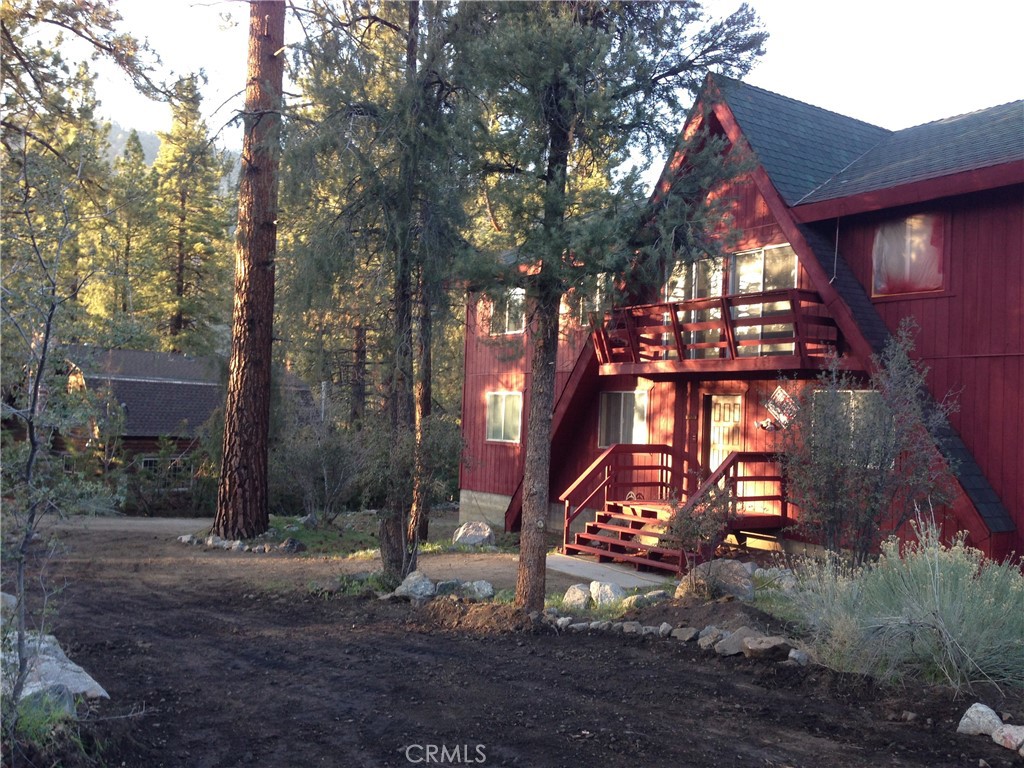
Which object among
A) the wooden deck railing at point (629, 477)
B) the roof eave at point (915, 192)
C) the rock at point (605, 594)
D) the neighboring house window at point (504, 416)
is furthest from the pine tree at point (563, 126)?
the neighboring house window at point (504, 416)

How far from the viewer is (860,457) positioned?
9.62 m

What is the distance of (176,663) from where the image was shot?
273 inches

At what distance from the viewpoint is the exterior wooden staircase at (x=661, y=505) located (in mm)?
11117

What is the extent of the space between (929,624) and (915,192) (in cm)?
721

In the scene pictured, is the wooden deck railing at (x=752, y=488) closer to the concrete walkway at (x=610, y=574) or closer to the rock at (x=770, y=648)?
the concrete walkway at (x=610, y=574)

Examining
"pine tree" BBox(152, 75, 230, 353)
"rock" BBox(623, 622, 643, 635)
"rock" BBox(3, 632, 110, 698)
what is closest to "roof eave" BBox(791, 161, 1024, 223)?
"rock" BBox(623, 622, 643, 635)

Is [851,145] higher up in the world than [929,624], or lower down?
higher up

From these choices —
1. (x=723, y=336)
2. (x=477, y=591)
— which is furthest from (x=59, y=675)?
(x=723, y=336)

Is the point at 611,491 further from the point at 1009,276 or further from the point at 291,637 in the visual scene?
the point at 291,637

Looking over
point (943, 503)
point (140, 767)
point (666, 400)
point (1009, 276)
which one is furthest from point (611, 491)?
point (140, 767)

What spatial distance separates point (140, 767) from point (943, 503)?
9.20 meters

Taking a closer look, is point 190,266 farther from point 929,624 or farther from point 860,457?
point 929,624

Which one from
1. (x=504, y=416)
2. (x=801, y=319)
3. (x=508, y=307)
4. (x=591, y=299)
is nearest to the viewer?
(x=591, y=299)

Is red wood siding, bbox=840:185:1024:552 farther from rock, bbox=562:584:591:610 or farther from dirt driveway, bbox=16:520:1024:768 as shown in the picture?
rock, bbox=562:584:591:610
